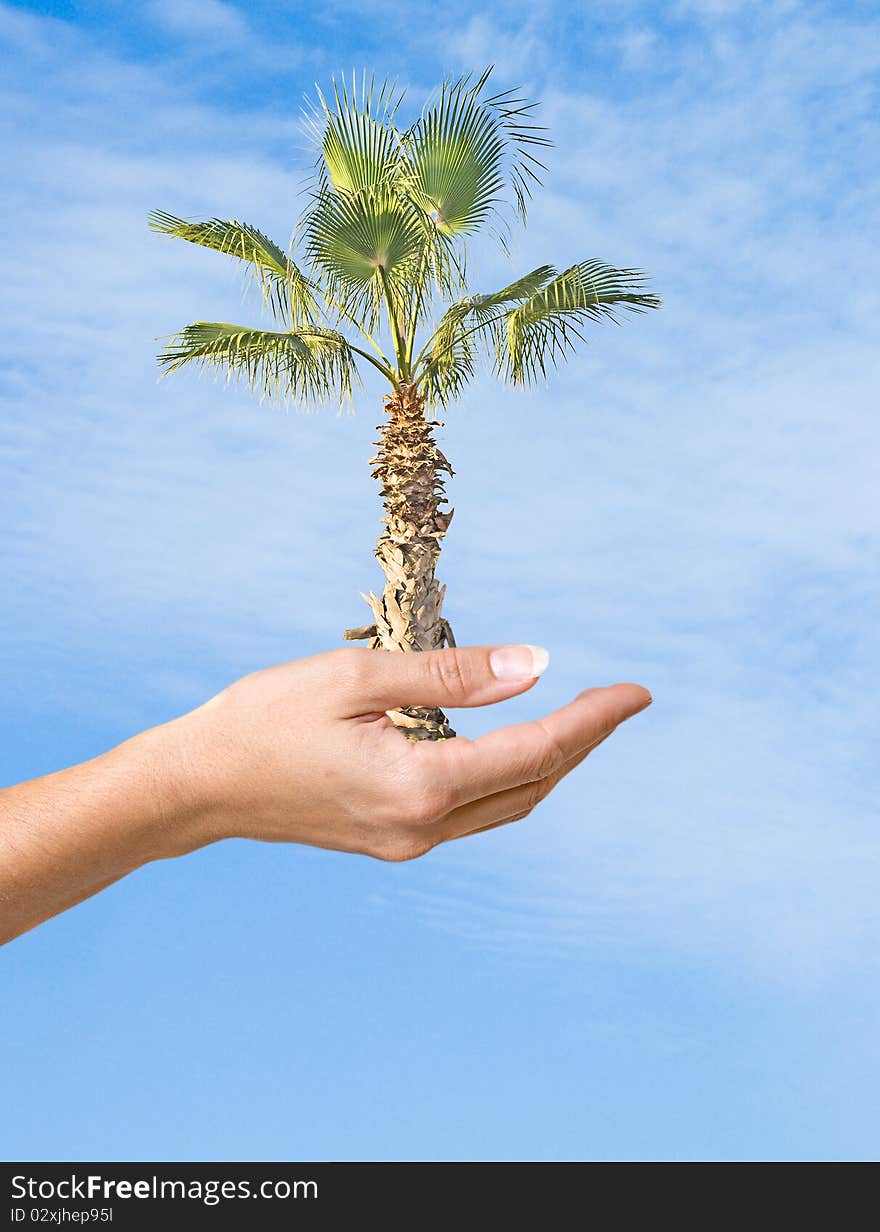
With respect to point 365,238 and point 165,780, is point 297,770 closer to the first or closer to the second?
point 165,780

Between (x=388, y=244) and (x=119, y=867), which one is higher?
(x=388, y=244)

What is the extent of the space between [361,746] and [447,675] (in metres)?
0.22

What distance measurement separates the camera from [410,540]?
9.59 m

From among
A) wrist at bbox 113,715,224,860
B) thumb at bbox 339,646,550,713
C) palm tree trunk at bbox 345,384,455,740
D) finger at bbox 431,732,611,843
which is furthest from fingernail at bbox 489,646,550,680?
palm tree trunk at bbox 345,384,455,740

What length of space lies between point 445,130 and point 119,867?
8956 millimetres

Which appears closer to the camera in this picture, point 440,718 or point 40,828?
point 40,828

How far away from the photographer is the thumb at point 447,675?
2.29 meters

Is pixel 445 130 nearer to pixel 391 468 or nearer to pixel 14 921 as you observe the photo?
pixel 391 468

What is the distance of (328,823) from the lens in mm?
2434

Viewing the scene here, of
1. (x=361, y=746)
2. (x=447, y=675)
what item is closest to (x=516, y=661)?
(x=447, y=675)

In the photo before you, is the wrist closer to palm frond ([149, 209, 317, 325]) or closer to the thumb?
the thumb

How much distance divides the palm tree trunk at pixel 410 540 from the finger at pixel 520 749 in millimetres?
6975

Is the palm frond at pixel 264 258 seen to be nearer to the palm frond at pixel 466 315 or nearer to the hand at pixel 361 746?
the palm frond at pixel 466 315

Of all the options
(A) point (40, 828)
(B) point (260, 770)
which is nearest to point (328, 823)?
(B) point (260, 770)
